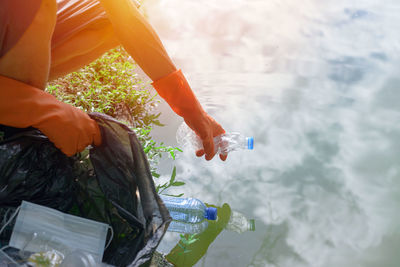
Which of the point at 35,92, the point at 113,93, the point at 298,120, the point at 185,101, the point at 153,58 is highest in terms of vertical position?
the point at 35,92

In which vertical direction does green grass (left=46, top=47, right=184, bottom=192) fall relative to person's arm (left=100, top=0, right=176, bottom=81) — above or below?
below

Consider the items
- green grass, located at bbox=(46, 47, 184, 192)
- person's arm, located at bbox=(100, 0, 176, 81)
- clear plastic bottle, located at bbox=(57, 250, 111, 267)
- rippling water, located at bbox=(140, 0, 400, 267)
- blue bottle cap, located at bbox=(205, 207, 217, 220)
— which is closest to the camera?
clear plastic bottle, located at bbox=(57, 250, 111, 267)

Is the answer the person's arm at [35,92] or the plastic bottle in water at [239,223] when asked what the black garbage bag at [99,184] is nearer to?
the person's arm at [35,92]

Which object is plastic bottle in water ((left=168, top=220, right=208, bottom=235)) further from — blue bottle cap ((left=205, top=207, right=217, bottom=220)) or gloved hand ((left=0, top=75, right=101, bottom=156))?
gloved hand ((left=0, top=75, right=101, bottom=156))

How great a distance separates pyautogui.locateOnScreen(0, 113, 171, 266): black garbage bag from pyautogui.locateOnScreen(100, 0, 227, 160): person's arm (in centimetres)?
22

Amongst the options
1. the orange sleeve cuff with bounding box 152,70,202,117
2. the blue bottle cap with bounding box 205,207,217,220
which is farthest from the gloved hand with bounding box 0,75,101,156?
the blue bottle cap with bounding box 205,207,217,220

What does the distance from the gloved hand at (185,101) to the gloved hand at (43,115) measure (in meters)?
0.28

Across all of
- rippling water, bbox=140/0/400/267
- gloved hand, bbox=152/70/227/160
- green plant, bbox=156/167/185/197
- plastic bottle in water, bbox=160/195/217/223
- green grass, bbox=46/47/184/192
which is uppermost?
gloved hand, bbox=152/70/227/160

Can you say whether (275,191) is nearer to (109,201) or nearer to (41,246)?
(109,201)

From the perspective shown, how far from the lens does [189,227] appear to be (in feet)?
5.41

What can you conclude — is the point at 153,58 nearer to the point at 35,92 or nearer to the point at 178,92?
the point at 178,92

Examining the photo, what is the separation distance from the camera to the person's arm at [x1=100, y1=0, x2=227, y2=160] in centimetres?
127

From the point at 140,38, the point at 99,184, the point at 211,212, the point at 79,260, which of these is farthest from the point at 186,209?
A: the point at 140,38

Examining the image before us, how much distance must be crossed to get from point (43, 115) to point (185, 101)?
46 cm
